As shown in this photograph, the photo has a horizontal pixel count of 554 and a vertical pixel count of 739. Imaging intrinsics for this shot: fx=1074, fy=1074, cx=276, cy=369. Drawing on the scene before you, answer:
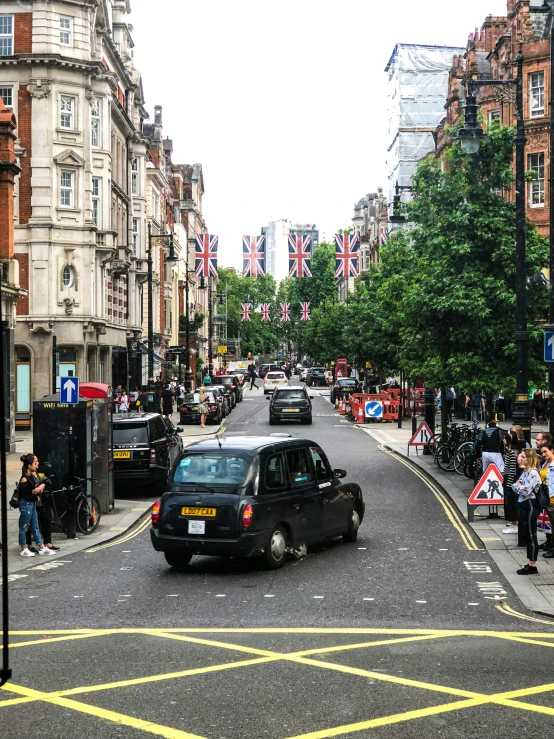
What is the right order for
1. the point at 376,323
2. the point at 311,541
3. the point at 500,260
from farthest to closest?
the point at 376,323
the point at 500,260
the point at 311,541

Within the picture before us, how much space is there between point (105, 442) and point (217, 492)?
6.59m

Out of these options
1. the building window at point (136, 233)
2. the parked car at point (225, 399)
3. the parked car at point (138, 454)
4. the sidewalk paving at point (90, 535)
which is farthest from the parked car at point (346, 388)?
the parked car at point (138, 454)

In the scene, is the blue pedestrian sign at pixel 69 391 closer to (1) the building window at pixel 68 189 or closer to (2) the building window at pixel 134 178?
(1) the building window at pixel 68 189

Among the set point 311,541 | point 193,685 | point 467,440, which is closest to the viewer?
point 193,685

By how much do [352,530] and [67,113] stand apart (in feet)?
115

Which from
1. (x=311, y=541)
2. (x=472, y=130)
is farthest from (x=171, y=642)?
(x=472, y=130)

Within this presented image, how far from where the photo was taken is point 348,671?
8727 millimetres

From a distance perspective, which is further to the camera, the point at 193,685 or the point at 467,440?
the point at 467,440

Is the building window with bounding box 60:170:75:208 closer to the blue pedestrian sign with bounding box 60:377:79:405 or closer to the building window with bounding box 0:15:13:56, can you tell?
the building window with bounding box 0:15:13:56

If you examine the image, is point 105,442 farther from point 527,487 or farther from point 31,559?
point 527,487

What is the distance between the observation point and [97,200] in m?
49.7

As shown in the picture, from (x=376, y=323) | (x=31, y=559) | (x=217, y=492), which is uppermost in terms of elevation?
(x=376, y=323)

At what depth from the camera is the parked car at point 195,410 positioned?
48.5 metres

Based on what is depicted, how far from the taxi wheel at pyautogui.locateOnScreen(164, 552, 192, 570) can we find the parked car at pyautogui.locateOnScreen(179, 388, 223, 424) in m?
Result: 33.9
